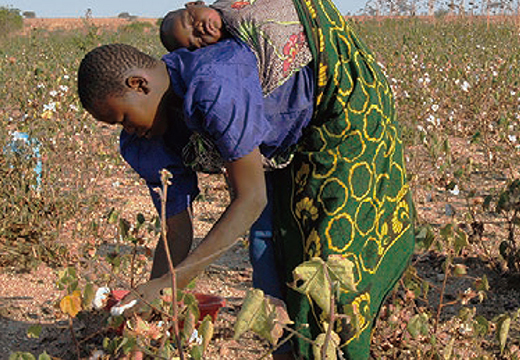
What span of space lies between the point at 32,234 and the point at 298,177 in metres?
1.99

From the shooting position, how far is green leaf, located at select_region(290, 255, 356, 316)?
1028 mm

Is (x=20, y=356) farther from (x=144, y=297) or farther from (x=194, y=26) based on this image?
(x=194, y=26)

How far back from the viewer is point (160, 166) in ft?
6.41

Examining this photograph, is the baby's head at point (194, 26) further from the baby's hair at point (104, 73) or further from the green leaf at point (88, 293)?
the green leaf at point (88, 293)

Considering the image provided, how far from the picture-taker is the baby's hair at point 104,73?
1.64 meters

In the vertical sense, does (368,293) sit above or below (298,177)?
below

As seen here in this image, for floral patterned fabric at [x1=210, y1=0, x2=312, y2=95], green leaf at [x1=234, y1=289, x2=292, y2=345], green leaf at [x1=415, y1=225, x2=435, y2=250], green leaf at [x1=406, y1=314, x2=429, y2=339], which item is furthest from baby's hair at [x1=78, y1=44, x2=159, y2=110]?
green leaf at [x1=415, y1=225, x2=435, y2=250]

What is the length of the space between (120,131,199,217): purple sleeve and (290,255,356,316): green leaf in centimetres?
91

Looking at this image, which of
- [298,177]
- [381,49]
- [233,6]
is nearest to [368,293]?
[298,177]

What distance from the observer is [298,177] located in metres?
2.02

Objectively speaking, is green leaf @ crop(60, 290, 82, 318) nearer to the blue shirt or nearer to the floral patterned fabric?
the blue shirt

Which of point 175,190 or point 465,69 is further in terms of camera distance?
point 465,69

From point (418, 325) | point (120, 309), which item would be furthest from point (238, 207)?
point (418, 325)

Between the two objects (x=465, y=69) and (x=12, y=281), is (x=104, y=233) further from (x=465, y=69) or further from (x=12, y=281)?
(x=465, y=69)
